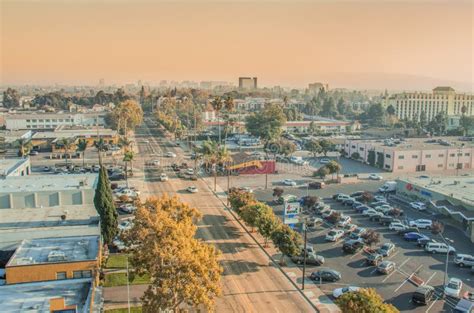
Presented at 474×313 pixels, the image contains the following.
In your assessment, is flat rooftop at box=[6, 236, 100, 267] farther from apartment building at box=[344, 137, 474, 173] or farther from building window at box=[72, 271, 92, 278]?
apartment building at box=[344, 137, 474, 173]

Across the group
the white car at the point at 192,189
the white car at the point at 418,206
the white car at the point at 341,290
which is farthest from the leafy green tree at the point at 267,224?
the white car at the point at 418,206

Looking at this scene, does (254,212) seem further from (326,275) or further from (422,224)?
(422,224)


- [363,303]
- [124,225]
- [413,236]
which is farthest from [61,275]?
[413,236]

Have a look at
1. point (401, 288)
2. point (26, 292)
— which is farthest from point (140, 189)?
point (401, 288)

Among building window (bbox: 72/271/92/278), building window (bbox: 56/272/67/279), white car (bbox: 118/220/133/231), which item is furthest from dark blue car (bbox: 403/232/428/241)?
building window (bbox: 56/272/67/279)

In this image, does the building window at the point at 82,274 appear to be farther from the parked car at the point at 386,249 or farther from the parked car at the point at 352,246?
the parked car at the point at 386,249

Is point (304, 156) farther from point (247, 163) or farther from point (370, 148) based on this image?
point (247, 163)
